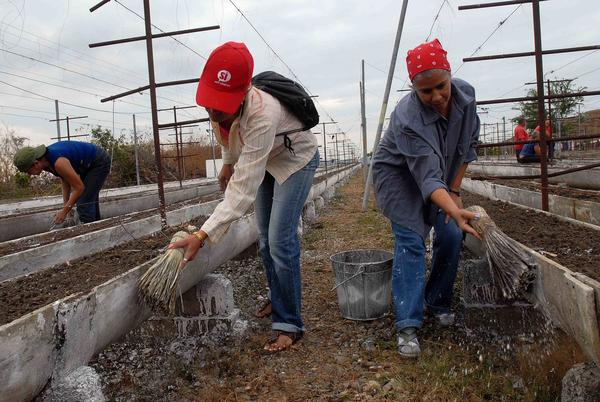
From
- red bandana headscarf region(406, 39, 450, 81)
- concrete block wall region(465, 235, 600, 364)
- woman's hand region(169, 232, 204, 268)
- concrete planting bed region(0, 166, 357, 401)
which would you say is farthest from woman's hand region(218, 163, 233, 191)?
concrete block wall region(465, 235, 600, 364)

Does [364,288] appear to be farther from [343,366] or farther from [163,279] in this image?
[163,279]

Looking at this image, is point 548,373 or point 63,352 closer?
point 63,352

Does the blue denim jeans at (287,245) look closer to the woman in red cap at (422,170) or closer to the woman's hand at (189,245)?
the woman in red cap at (422,170)

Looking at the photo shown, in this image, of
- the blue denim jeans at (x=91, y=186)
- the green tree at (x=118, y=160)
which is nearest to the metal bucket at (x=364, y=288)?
the blue denim jeans at (x=91, y=186)

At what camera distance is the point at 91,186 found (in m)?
6.26

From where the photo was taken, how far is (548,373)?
2.47 meters

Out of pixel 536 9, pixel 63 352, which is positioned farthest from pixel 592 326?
pixel 536 9

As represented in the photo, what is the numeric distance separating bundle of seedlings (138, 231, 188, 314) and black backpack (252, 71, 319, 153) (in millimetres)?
896

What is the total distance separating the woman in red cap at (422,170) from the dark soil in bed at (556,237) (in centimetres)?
52

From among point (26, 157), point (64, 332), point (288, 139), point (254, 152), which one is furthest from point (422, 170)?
point (26, 157)

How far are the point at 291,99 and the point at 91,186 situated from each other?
4240mm

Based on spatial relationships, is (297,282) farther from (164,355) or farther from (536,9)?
(536,9)

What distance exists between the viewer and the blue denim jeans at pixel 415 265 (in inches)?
111

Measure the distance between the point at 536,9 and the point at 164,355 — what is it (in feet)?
13.4
